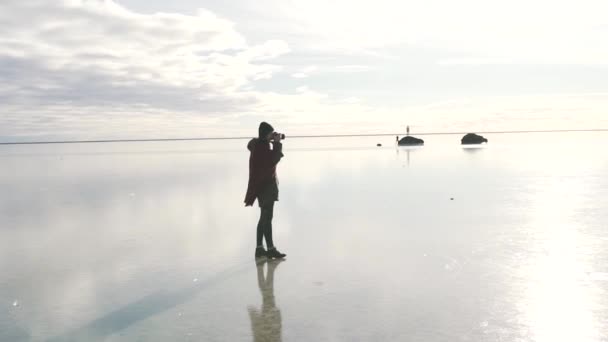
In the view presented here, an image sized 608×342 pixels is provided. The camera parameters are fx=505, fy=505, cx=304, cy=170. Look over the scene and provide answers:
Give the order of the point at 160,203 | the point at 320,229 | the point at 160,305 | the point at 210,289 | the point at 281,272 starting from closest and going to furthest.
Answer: the point at 160,305 < the point at 210,289 < the point at 281,272 < the point at 320,229 < the point at 160,203

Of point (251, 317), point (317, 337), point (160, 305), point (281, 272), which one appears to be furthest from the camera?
point (281, 272)

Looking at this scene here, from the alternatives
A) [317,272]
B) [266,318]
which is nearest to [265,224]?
[317,272]

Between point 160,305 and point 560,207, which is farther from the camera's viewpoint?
point 560,207

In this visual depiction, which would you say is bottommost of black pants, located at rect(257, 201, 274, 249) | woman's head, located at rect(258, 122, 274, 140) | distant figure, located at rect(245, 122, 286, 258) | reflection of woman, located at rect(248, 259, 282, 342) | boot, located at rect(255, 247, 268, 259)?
reflection of woman, located at rect(248, 259, 282, 342)

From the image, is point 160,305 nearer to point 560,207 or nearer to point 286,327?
point 286,327

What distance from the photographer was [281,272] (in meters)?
7.89

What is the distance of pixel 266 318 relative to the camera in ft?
18.9

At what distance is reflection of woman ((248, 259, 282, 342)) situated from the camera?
5.25m

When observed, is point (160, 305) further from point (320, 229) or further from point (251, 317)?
point (320, 229)

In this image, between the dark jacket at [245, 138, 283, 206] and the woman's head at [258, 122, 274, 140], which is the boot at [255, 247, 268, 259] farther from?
the woman's head at [258, 122, 274, 140]

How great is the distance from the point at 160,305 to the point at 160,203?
10.4m

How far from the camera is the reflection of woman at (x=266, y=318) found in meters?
5.25

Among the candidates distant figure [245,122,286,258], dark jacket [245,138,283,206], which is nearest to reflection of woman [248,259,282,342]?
distant figure [245,122,286,258]

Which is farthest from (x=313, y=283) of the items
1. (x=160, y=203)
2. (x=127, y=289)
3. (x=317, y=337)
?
(x=160, y=203)
